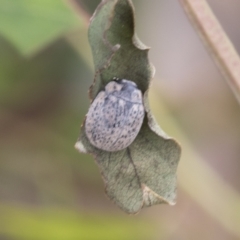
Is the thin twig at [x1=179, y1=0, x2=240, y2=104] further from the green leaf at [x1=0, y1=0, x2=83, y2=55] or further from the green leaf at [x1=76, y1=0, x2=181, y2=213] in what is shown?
the green leaf at [x1=0, y1=0, x2=83, y2=55]

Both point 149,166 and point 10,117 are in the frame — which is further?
point 10,117

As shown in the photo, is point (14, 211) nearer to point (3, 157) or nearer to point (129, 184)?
point (3, 157)

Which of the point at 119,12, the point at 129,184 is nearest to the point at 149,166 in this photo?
the point at 129,184

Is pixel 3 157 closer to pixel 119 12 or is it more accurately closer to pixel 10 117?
pixel 10 117

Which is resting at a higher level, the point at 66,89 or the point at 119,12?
the point at 119,12

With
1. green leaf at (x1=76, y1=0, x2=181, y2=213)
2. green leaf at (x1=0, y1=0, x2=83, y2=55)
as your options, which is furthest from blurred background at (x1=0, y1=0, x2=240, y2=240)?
green leaf at (x1=76, y1=0, x2=181, y2=213)

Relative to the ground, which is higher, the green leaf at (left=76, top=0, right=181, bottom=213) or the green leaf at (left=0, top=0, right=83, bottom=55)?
the green leaf at (left=0, top=0, right=83, bottom=55)

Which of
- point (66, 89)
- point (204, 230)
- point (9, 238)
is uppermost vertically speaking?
point (66, 89)

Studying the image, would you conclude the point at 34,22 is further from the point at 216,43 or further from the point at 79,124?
the point at 216,43
